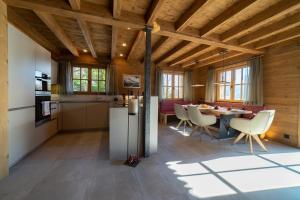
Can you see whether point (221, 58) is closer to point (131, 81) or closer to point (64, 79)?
point (131, 81)

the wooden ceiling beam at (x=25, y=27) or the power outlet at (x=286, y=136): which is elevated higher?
the wooden ceiling beam at (x=25, y=27)

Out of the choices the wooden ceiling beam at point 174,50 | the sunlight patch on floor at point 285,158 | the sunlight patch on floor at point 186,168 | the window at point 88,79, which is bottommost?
the sunlight patch on floor at point 186,168

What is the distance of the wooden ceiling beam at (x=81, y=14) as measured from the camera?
2102mm

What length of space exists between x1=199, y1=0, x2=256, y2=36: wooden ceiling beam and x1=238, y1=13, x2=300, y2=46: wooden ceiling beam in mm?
1157

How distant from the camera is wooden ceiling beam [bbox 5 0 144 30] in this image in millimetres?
2102

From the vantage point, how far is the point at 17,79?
237 cm

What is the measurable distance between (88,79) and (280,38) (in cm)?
549

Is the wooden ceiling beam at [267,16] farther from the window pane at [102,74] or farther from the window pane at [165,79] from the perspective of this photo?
the window pane at [102,74]

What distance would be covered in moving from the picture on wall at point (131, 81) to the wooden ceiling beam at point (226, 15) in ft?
11.0

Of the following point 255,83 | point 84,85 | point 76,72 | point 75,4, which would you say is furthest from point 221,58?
point 76,72

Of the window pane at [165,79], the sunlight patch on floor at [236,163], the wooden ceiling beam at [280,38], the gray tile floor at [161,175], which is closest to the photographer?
the gray tile floor at [161,175]

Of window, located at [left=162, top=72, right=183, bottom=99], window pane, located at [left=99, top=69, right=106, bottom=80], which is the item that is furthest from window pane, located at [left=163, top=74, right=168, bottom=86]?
window pane, located at [left=99, top=69, right=106, bottom=80]

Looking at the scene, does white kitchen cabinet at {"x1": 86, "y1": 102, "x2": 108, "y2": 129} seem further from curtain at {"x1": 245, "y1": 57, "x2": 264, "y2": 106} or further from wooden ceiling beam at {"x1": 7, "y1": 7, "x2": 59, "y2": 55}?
curtain at {"x1": 245, "y1": 57, "x2": 264, "y2": 106}

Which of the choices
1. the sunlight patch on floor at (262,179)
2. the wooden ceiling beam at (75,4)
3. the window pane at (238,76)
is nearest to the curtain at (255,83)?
the window pane at (238,76)
